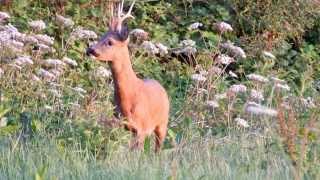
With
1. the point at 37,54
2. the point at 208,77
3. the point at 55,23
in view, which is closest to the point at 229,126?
the point at 208,77

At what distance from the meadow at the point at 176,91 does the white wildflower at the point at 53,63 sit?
49 mm

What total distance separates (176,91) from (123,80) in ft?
11.2

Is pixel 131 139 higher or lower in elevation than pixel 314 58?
higher

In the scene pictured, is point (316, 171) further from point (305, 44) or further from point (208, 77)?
point (305, 44)

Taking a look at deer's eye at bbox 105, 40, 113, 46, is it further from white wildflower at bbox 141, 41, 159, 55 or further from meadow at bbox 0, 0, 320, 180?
white wildflower at bbox 141, 41, 159, 55

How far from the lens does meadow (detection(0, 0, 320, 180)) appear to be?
703 cm

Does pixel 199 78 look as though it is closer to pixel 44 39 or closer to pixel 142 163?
pixel 44 39

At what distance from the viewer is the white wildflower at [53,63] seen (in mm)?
11303

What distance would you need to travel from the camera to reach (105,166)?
7.18 m

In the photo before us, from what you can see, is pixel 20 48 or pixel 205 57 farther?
pixel 205 57

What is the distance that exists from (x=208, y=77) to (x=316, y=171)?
6.04m

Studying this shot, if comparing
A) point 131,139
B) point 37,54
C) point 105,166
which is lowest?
point 37,54

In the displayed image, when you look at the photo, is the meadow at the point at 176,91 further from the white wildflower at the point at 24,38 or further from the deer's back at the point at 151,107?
the deer's back at the point at 151,107

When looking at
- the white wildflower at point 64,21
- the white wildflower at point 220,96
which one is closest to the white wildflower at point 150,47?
the white wildflower at point 64,21
